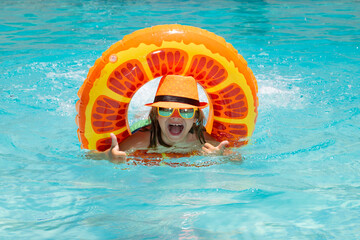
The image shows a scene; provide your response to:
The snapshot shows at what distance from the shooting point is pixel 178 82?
420cm

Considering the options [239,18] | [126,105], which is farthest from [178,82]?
[239,18]

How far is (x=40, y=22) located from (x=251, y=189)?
8.99m

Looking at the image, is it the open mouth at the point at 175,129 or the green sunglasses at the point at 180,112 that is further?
the open mouth at the point at 175,129

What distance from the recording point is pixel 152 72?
4285 millimetres

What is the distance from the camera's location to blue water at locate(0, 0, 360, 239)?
3.44m

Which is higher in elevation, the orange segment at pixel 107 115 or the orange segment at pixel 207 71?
the orange segment at pixel 207 71

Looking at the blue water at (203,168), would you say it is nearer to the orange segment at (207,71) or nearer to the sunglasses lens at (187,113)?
the sunglasses lens at (187,113)

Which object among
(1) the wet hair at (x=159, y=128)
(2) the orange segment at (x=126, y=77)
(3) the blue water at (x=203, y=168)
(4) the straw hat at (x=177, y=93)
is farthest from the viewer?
(1) the wet hair at (x=159, y=128)

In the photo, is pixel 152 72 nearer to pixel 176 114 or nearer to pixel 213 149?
pixel 176 114

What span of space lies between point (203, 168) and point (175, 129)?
1.47ft

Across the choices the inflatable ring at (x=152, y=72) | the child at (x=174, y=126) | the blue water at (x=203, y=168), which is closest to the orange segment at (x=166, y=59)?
the inflatable ring at (x=152, y=72)

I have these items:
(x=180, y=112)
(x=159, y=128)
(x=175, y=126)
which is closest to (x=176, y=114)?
(x=180, y=112)

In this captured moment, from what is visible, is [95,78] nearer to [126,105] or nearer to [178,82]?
[126,105]

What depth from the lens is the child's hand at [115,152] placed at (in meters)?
4.21
